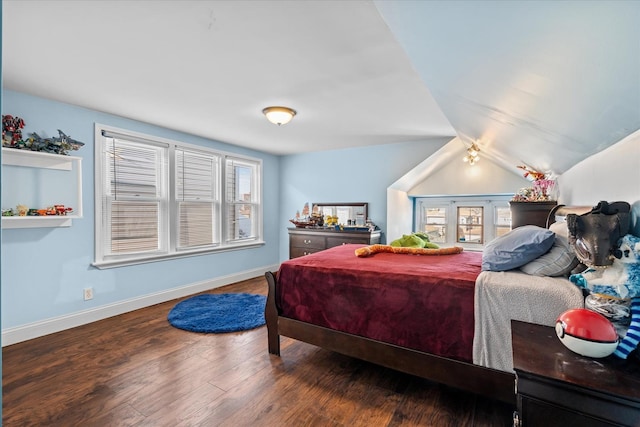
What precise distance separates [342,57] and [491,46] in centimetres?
103

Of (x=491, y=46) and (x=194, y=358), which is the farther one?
(x=194, y=358)

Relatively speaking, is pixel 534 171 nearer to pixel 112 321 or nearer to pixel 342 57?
pixel 342 57

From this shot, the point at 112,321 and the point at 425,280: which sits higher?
the point at 425,280

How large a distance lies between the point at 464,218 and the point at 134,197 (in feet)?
15.2

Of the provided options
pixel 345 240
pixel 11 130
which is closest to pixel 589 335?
pixel 345 240

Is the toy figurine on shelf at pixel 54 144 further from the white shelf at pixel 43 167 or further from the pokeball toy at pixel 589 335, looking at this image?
the pokeball toy at pixel 589 335

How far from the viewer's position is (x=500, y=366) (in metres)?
1.68

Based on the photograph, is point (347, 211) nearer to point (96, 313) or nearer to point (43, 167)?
point (96, 313)

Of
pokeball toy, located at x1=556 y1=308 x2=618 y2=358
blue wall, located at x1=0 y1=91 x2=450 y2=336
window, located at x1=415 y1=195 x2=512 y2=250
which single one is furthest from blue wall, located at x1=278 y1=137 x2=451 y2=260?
pokeball toy, located at x1=556 y1=308 x2=618 y2=358

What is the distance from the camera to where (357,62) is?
2.17 meters

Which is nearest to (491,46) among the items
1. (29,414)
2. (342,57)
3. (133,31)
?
(342,57)

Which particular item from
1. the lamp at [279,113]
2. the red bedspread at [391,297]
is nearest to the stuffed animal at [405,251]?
the red bedspread at [391,297]

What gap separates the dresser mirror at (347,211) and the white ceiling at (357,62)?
1.88 m

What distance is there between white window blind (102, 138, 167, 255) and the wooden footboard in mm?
2158
